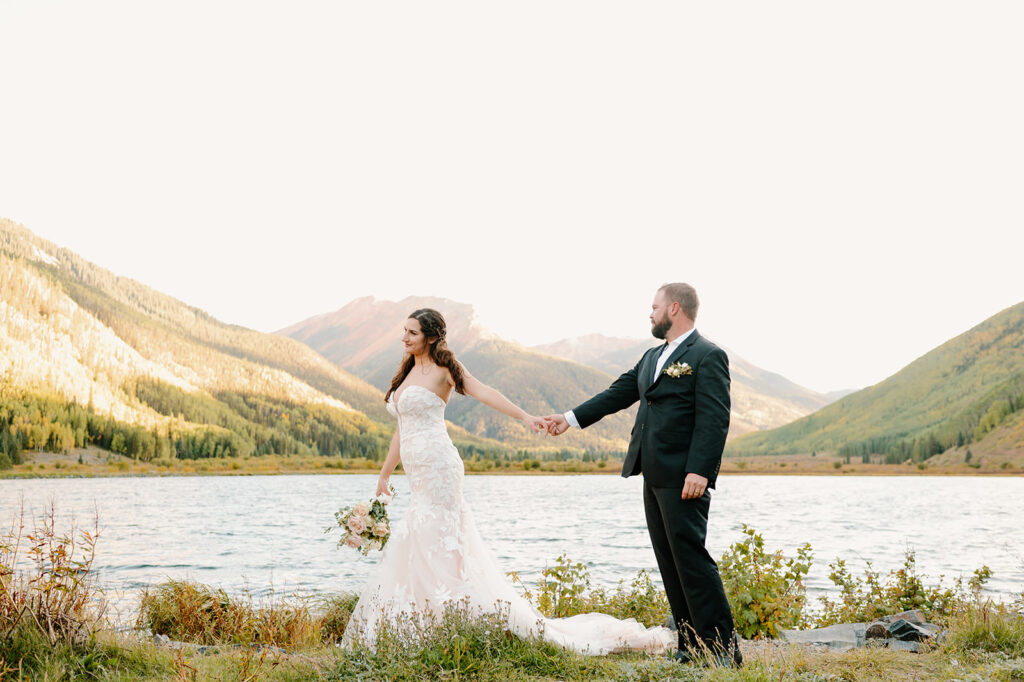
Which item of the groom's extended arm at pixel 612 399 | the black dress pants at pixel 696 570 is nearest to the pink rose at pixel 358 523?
the groom's extended arm at pixel 612 399

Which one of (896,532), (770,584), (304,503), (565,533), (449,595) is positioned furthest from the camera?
(304,503)

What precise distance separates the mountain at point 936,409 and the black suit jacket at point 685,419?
11815 centimetres

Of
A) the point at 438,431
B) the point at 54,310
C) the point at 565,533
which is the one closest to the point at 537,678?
the point at 438,431

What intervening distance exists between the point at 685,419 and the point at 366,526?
325 centimetres

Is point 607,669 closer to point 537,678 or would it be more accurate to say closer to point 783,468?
point 537,678

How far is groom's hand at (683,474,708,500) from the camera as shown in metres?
5.96

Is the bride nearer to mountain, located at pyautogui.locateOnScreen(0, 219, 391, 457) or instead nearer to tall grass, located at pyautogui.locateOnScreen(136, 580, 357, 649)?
tall grass, located at pyautogui.locateOnScreen(136, 580, 357, 649)

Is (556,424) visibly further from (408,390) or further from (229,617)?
(229,617)

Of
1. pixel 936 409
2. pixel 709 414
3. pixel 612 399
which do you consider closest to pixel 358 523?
pixel 612 399

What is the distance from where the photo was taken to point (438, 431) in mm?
7184

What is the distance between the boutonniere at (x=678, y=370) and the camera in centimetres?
621

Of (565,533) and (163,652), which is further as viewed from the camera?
(565,533)

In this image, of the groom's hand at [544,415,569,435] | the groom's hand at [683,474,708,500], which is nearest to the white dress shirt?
the groom's hand at [683,474,708,500]

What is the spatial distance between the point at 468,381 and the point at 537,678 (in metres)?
2.90
